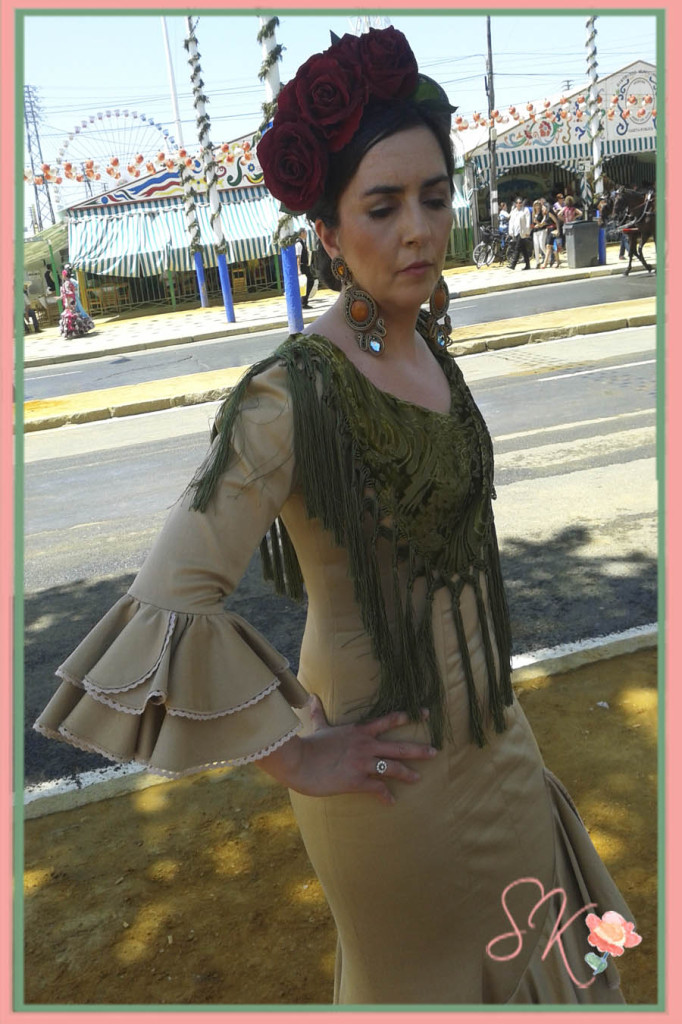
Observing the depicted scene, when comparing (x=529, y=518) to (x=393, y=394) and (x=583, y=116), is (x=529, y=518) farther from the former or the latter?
(x=583, y=116)

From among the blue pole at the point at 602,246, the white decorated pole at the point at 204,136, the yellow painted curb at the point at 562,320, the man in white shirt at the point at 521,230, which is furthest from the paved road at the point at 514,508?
the man in white shirt at the point at 521,230

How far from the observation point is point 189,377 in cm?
1362

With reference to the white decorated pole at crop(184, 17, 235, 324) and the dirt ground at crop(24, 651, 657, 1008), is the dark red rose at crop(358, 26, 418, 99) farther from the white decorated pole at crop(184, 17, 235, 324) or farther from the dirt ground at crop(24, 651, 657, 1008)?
the white decorated pole at crop(184, 17, 235, 324)

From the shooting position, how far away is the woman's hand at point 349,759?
5.05 ft

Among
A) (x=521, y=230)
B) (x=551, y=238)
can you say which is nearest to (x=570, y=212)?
(x=551, y=238)

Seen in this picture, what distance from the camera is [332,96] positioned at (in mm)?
1534

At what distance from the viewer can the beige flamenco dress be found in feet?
4.73

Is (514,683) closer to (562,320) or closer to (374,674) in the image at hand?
(374,674)

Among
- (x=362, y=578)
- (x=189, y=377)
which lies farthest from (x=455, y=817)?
(x=189, y=377)

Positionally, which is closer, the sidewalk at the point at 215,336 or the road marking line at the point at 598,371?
the road marking line at the point at 598,371

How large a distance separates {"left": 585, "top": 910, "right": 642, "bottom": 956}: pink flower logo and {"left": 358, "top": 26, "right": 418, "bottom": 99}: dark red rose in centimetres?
170

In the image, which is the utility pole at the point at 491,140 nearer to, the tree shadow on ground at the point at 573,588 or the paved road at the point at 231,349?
the paved road at the point at 231,349

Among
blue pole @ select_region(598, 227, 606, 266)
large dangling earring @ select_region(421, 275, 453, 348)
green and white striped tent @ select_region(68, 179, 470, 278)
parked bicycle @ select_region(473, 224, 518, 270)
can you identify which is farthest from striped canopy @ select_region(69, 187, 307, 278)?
large dangling earring @ select_region(421, 275, 453, 348)

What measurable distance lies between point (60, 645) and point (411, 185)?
14.3 ft
